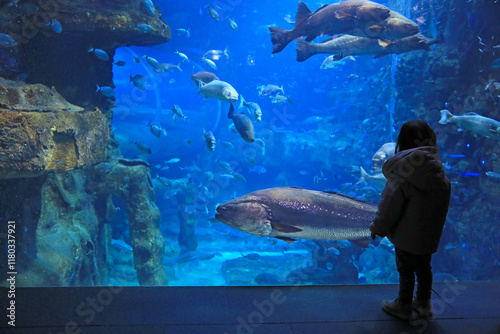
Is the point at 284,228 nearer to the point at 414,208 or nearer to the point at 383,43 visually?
the point at 414,208

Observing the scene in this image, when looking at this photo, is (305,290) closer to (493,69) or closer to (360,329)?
(360,329)

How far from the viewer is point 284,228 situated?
258 centimetres

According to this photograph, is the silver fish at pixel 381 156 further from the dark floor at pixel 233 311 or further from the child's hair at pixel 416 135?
the child's hair at pixel 416 135

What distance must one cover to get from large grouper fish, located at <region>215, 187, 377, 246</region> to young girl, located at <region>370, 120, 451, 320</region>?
0.84 metres

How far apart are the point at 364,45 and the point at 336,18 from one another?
44.2 inches

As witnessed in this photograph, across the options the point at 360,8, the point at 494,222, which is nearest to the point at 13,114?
the point at 360,8

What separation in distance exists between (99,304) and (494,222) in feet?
26.0

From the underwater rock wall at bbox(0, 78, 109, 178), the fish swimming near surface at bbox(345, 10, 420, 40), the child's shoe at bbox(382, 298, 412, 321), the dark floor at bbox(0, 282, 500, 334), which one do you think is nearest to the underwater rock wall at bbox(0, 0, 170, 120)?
the underwater rock wall at bbox(0, 78, 109, 178)

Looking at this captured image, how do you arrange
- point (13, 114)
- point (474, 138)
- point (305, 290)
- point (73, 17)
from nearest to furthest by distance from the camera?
1. point (305, 290)
2. point (13, 114)
3. point (73, 17)
4. point (474, 138)

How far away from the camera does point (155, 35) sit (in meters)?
6.58

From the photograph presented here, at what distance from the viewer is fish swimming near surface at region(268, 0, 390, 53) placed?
432cm

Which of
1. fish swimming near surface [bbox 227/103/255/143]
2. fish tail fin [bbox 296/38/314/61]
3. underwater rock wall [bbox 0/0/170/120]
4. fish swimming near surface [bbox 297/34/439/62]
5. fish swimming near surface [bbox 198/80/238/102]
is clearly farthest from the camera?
fish swimming near surface [bbox 198/80/238/102]

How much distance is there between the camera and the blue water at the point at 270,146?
7355 millimetres

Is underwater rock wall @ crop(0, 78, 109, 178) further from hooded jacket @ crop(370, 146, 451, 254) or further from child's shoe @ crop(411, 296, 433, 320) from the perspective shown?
child's shoe @ crop(411, 296, 433, 320)
